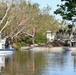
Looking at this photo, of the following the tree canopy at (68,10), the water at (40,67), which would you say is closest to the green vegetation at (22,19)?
the water at (40,67)

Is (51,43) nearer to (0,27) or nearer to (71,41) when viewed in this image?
(71,41)

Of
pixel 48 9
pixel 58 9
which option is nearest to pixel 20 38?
pixel 48 9

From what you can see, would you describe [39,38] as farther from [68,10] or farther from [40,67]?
[68,10]

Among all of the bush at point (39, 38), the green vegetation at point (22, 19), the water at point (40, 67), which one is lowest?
the water at point (40, 67)

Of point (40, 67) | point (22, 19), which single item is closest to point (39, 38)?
point (22, 19)

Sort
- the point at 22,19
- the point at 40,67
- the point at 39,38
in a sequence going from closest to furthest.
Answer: the point at 40,67, the point at 22,19, the point at 39,38

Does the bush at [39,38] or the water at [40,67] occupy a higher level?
the bush at [39,38]

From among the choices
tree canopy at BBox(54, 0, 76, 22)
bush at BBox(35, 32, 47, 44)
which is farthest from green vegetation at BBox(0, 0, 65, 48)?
tree canopy at BBox(54, 0, 76, 22)

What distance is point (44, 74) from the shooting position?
1141 inches

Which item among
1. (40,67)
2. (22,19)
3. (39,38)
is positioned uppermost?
(22,19)

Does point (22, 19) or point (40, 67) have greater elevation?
point (22, 19)

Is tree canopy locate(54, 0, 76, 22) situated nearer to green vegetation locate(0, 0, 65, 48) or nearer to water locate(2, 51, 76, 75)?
water locate(2, 51, 76, 75)

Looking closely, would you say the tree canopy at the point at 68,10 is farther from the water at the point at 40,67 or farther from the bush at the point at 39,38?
the bush at the point at 39,38

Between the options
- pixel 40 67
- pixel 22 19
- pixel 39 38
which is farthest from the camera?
pixel 39 38
